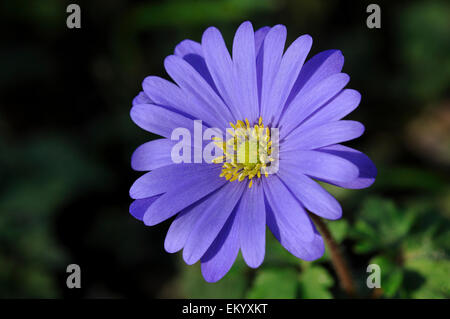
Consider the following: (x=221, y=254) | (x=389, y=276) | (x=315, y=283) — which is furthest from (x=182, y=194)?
(x=389, y=276)

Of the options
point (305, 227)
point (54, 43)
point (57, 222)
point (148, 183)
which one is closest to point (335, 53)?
A: point (305, 227)

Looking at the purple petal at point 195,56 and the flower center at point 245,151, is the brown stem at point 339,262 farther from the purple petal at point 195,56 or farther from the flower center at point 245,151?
the purple petal at point 195,56

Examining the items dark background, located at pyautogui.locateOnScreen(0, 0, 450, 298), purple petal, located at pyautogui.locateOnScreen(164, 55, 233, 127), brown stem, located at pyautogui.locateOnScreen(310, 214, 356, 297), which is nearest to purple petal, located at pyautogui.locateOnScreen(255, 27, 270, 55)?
purple petal, located at pyautogui.locateOnScreen(164, 55, 233, 127)

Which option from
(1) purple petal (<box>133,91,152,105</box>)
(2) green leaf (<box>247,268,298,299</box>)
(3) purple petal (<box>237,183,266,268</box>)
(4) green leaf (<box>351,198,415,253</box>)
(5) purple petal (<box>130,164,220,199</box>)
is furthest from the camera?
(4) green leaf (<box>351,198,415,253</box>)

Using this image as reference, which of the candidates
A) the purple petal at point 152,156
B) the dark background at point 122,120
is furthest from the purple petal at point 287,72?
the dark background at point 122,120

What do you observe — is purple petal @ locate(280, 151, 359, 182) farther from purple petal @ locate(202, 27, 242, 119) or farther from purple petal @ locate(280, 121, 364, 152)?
purple petal @ locate(202, 27, 242, 119)
